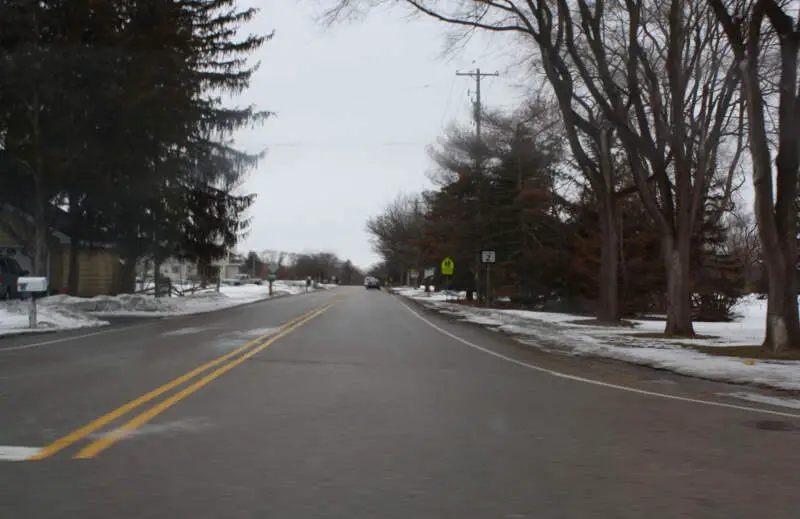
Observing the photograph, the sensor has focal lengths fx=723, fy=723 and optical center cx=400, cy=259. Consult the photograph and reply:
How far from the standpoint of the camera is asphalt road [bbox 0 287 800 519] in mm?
4645

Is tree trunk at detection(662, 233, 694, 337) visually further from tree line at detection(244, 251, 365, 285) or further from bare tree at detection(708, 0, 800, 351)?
tree line at detection(244, 251, 365, 285)

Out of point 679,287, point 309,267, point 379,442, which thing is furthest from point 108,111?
point 309,267

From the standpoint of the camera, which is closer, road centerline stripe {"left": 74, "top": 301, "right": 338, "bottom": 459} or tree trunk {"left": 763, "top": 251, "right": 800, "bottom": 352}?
road centerline stripe {"left": 74, "top": 301, "right": 338, "bottom": 459}

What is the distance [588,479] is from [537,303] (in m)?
31.2

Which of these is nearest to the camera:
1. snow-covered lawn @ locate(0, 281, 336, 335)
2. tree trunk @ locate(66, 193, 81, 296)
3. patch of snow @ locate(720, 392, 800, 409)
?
patch of snow @ locate(720, 392, 800, 409)

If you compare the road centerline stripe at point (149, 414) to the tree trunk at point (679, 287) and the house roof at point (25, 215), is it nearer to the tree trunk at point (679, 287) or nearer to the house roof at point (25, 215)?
the tree trunk at point (679, 287)

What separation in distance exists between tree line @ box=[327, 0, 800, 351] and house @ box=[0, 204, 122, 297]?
18665mm

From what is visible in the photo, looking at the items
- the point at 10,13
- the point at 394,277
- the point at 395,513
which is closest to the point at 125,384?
the point at 395,513

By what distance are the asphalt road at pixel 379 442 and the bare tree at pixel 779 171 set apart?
11.7 ft

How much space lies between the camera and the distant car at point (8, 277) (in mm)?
27594

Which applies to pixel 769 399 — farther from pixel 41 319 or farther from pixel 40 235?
pixel 40 235

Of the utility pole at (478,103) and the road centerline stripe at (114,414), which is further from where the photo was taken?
the utility pole at (478,103)

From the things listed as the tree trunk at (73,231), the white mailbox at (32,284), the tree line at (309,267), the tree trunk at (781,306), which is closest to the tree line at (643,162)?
the tree trunk at (781,306)

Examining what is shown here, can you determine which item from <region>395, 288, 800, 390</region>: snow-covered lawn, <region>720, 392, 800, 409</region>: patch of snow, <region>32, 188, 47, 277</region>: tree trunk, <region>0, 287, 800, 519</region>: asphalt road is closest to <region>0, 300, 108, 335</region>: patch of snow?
<region>32, 188, 47, 277</region>: tree trunk
